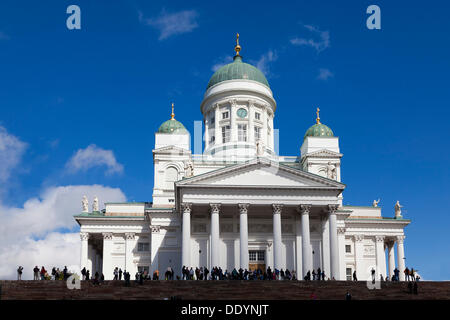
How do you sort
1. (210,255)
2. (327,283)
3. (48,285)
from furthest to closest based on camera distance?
1. (210,255)
2. (327,283)
3. (48,285)

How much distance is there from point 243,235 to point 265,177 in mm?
5302

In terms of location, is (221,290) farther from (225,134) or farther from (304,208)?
(225,134)

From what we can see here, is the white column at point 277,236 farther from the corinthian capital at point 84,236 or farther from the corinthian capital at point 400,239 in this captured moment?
the corinthian capital at point 84,236

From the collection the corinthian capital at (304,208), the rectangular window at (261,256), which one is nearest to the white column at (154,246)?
the rectangular window at (261,256)

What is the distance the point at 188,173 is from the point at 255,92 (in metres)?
19.2

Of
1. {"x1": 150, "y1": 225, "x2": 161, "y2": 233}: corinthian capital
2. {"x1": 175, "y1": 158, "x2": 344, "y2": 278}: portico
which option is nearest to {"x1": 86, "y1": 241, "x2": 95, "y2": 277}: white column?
{"x1": 150, "y1": 225, "x2": 161, "y2": 233}: corinthian capital

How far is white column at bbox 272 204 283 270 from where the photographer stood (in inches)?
1922

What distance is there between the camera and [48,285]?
37.6m

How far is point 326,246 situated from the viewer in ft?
171

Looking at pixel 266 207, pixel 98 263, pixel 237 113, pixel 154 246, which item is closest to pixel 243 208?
pixel 266 207

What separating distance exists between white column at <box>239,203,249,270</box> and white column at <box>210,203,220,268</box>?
1835 mm

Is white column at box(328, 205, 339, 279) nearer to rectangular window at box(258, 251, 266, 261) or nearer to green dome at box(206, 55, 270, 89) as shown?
rectangular window at box(258, 251, 266, 261)
